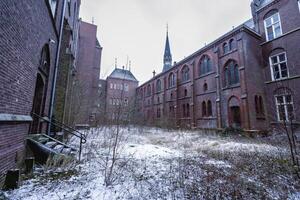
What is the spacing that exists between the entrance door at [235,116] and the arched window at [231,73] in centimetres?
267

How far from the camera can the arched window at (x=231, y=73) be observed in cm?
1565

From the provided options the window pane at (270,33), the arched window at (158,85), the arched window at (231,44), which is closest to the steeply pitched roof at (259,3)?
the window pane at (270,33)

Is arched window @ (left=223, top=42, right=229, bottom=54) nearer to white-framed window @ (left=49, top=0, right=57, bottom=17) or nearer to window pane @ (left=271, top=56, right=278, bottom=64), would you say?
window pane @ (left=271, top=56, right=278, bottom=64)

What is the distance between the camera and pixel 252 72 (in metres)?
14.8

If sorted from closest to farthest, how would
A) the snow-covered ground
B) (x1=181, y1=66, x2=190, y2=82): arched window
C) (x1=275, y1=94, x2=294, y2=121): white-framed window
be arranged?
the snow-covered ground → (x1=275, y1=94, x2=294, y2=121): white-framed window → (x1=181, y1=66, x2=190, y2=82): arched window

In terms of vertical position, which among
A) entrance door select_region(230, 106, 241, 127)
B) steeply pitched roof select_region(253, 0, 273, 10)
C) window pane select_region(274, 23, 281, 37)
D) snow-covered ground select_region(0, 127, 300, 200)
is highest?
steeply pitched roof select_region(253, 0, 273, 10)

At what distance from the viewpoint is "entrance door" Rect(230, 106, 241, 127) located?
49.0 ft

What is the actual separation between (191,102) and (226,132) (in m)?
6.93

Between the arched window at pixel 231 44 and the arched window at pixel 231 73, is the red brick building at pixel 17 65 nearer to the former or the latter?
the arched window at pixel 231 73

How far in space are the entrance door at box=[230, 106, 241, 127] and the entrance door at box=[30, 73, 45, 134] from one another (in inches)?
610

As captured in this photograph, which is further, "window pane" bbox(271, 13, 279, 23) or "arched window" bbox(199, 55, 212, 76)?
"arched window" bbox(199, 55, 212, 76)

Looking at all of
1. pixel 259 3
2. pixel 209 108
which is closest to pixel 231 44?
A: pixel 259 3

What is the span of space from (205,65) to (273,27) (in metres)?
7.38

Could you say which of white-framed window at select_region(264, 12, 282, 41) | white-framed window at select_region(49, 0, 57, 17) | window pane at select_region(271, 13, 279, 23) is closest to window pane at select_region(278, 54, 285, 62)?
white-framed window at select_region(264, 12, 282, 41)
